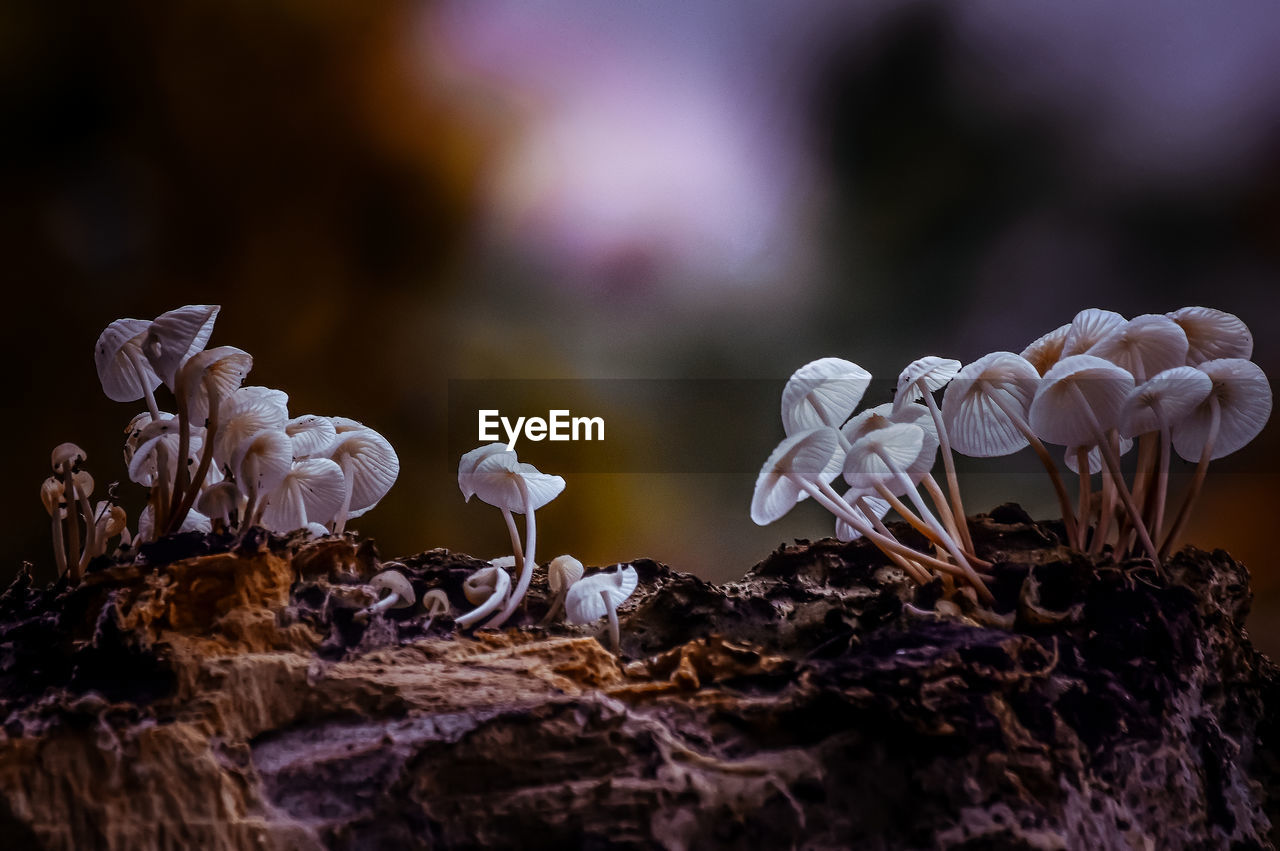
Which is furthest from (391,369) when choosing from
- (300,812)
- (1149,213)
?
(1149,213)

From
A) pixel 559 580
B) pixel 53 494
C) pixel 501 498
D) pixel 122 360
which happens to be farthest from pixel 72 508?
pixel 559 580

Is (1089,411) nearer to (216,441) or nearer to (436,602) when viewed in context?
(436,602)

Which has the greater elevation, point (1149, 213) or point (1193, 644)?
point (1149, 213)

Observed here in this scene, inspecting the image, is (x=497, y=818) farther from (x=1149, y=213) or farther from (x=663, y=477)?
(x=1149, y=213)

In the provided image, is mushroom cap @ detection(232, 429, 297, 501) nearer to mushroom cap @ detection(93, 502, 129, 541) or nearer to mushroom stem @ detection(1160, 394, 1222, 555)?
mushroom cap @ detection(93, 502, 129, 541)

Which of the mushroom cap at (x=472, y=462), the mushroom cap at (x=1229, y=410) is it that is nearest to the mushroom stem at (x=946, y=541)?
the mushroom cap at (x=1229, y=410)

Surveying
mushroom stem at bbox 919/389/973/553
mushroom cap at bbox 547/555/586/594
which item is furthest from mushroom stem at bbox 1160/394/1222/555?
mushroom cap at bbox 547/555/586/594

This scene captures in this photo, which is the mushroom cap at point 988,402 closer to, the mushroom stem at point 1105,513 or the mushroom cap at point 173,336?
the mushroom stem at point 1105,513
